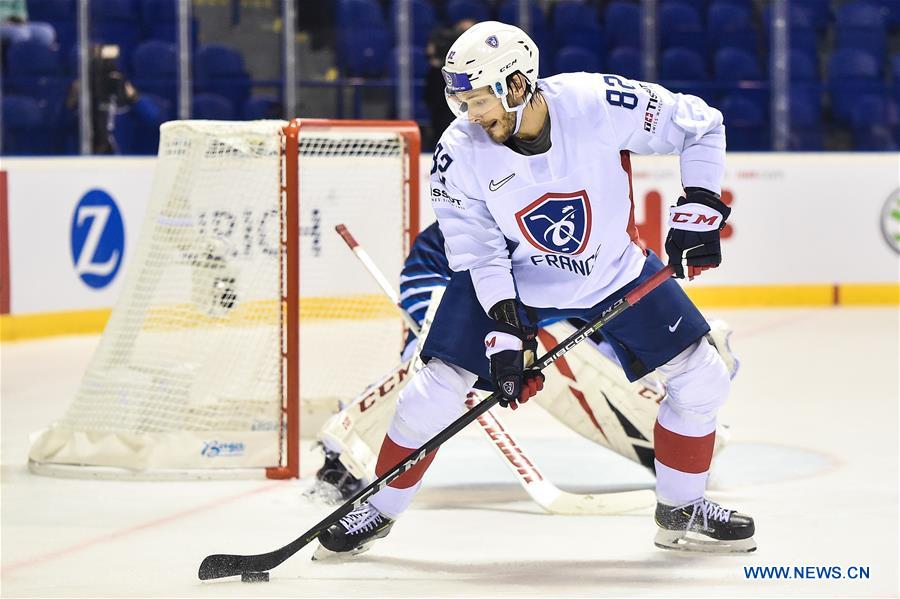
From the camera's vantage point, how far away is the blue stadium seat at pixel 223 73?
7.00m

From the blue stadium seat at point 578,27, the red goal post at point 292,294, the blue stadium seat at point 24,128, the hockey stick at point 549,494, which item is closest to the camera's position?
the hockey stick at point 549,494

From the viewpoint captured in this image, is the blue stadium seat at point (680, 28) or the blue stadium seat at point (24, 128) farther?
the blue stadium seat at point (680, 28)

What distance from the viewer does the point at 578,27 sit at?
776 centimetres

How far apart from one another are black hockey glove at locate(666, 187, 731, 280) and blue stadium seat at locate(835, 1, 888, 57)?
543 centimetres

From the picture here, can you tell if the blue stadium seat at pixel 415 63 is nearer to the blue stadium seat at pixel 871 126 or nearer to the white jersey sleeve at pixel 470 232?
the blue stadium seat at pixel 871 126

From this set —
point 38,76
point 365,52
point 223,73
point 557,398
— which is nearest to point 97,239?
point 38,76

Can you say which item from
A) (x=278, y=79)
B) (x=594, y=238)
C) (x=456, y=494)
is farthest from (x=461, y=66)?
(x=278, y=79)

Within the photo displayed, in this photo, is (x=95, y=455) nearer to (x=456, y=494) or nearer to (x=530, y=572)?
(x=456, y=494)

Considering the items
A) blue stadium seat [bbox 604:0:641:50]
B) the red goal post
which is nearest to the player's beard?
the red goal post

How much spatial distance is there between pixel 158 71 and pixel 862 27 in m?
3.75

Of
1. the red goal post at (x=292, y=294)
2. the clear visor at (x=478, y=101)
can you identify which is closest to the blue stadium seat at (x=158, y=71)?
the red goal post at (x=292, y=294)

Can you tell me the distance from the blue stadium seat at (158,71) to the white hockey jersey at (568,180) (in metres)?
4.40

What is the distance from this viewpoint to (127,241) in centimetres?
650

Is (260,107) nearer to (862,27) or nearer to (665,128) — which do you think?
(862,27)
